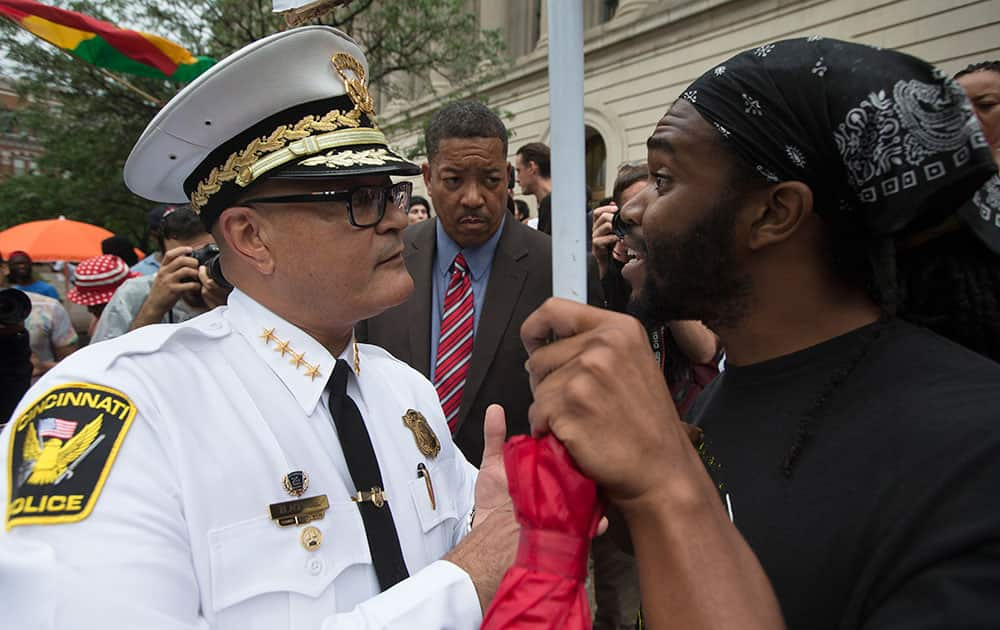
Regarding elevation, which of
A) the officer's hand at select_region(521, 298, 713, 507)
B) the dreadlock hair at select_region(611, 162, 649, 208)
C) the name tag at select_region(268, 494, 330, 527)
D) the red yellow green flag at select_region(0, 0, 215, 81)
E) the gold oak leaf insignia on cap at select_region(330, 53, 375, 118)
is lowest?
the name tag at select_region(268, 494, 330, 527)

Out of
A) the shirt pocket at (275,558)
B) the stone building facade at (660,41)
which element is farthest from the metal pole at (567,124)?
the stone building facade at (660,41)

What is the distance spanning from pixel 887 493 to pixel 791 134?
657mm

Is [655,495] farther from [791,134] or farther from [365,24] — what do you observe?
[365,24]

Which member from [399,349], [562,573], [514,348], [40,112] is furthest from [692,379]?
[40,112]

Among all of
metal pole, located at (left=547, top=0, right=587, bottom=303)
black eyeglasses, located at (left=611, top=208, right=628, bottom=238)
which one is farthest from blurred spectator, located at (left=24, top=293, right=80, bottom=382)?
metal pole, located at (left=547, top=0, right=587, bottom=303)

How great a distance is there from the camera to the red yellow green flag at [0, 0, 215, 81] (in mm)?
4273

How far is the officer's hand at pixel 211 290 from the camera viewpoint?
2.82m

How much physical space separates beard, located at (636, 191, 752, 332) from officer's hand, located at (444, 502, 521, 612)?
62 cm

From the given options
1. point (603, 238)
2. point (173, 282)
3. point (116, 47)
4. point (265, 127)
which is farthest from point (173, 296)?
point (116, 47)

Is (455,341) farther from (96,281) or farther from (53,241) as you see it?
(53,241)

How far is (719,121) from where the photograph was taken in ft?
4.38

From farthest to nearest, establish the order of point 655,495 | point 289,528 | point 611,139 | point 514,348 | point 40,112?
1. point 611,139
2. point 40,112
3. point 514,348
4. point 289,528
5. point 655,495

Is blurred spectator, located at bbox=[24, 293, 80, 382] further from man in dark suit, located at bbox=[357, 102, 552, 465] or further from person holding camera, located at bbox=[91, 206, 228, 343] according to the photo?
man in dark suit, located at bbox=[357, 102, 552, 465]

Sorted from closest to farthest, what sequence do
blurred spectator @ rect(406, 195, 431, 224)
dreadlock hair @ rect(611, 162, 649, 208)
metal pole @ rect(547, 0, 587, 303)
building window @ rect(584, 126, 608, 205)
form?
metal pole @ rect(547, 0, 587, 303) < dreadlock hair @ rect(611, 162, 649, 208) < blurred spectator @ rect(406, 195, 431, 224) < building window @ rect(584, 126, 608, 205)
